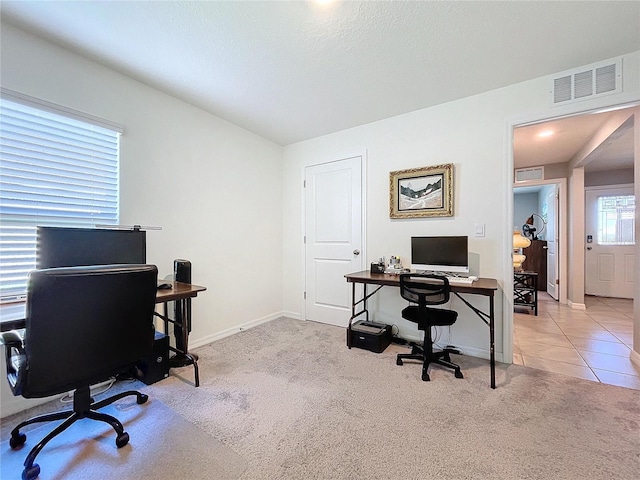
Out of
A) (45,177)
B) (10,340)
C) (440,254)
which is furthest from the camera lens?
(440,254)

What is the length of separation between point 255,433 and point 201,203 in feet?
7.61

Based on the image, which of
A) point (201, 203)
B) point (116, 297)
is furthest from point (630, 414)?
point (201, 203)

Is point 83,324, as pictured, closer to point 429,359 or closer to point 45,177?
point 45,177

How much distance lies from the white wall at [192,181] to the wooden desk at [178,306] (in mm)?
485

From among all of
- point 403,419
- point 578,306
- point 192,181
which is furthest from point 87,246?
point 578,306

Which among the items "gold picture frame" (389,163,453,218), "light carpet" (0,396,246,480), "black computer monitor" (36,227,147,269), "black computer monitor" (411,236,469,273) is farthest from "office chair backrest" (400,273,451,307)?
"black computer monitor" (36,227,147,269)

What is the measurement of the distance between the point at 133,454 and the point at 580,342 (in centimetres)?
424

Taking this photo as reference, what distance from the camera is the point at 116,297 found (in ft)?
4.72

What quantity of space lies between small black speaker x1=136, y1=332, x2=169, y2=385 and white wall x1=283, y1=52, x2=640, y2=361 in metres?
2.25

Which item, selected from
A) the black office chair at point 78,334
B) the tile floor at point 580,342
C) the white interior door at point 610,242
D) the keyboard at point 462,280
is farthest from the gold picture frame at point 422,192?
the white interior door at point 610,242

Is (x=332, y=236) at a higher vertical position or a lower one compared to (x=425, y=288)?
higher

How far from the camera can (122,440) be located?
1488 millimetres

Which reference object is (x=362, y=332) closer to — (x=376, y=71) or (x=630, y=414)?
(x=630, y=414)

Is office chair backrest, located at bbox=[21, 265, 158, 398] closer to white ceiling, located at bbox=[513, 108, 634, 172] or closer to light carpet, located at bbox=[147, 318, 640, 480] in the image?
light carpet, located at bbox=[147, 318, 640, 480]
